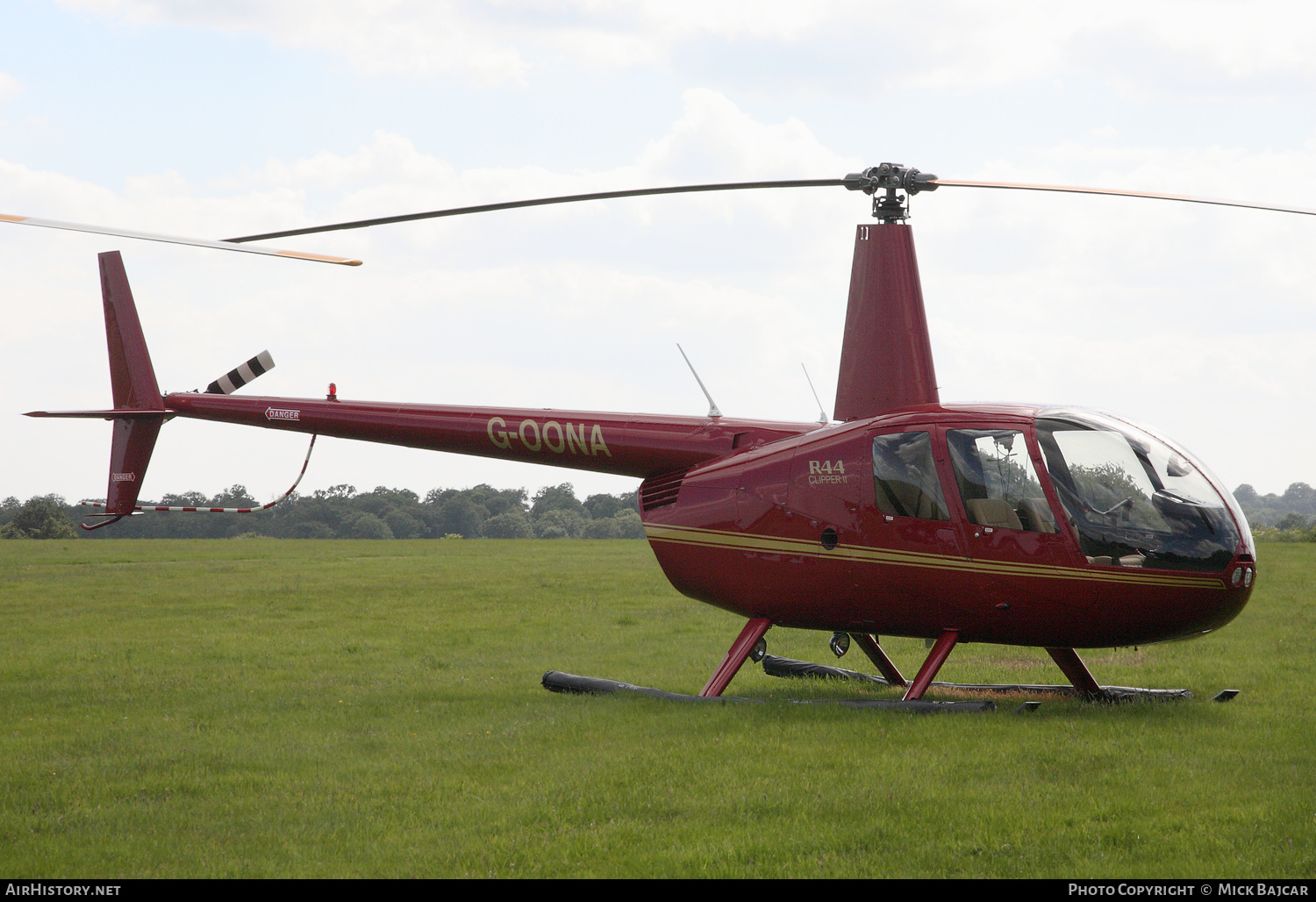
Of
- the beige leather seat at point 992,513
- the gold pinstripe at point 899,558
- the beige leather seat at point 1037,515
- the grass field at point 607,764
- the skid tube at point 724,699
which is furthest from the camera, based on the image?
the skid tube at point 724,699

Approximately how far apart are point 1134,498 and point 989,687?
3.12 metres

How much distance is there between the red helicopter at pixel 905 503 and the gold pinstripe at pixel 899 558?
16 millimetres

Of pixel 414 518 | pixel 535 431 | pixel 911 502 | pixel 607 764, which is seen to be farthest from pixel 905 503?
pixel 414 518

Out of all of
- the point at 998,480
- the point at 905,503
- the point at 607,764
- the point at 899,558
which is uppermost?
the point at 998,480

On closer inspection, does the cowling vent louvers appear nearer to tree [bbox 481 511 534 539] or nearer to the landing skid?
the landing skid

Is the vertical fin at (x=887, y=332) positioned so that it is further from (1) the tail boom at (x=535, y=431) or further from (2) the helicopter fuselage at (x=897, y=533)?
(1) the tail boom at (x=535, y=431)

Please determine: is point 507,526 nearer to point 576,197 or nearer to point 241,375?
point 241,375

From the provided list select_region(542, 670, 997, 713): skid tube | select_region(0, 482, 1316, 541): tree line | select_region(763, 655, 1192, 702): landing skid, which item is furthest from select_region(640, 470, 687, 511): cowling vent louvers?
select_region(0, 482, 1316, 541): tree line

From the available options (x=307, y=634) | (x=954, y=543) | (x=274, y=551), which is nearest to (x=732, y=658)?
(x=954, y=543)

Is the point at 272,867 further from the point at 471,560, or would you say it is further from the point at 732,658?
the point at 471,560

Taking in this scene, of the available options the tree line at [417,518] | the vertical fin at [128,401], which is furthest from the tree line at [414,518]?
the vertical fin at [128,401]

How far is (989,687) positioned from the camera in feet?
37.9

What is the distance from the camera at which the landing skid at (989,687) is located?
10.5 metres

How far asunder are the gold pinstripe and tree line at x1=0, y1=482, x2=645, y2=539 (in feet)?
142
